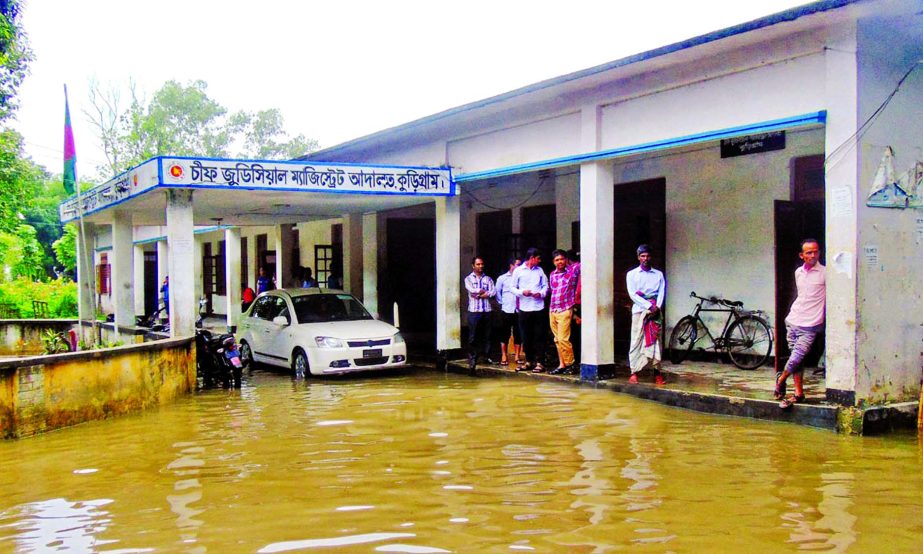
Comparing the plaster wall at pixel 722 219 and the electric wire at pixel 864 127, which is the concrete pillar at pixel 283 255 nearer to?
the plaster wall at pixel 722 219

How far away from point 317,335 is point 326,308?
1132 millimetres

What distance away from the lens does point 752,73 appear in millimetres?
8766

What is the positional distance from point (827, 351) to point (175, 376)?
26.3 feet

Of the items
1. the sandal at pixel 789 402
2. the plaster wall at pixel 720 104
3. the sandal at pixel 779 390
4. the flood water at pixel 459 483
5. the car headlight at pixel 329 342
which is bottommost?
the flood water at pixel 459 483

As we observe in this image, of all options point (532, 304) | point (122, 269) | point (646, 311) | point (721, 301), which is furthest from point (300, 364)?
point (721, 301)

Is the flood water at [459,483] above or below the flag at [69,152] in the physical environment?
below

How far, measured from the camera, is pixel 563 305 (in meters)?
11.2

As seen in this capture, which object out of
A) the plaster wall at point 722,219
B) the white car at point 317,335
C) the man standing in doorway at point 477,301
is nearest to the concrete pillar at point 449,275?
the man standing in doorway at point 477,301

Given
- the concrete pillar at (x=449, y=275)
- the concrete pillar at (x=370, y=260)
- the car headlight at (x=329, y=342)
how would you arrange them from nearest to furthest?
the car headlight at (x=329, y=342), the concrete pillar at (x=449, y=275), the concrete pillar at (x=370, y=260)

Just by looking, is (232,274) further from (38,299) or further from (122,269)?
(38,299)

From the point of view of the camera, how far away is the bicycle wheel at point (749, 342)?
10875mm

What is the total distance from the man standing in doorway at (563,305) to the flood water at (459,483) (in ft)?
6.61

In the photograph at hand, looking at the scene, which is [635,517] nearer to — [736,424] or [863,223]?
[736,424]

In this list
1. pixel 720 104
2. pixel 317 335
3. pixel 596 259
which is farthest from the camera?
pixel 317 335
